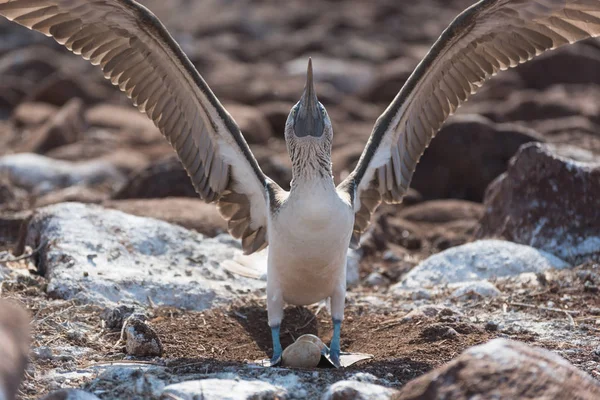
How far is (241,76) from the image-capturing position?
23906mm

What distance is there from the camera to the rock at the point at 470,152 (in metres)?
13.1

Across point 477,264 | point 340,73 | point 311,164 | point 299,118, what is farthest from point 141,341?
point 340,73

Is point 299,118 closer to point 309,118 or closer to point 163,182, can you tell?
point 309,118

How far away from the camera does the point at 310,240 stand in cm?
648

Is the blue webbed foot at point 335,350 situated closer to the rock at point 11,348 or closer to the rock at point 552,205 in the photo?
the rock at point 11,348

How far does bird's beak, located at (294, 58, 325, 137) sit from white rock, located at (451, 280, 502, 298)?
2.33 m

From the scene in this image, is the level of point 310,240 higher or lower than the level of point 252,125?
lower

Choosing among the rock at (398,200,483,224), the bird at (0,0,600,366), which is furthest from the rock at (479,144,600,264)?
the rock at (398,200,483,224)

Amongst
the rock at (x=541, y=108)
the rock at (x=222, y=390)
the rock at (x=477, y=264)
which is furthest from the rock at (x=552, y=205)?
the rock at (x=541, y=108)

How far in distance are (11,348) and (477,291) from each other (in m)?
4.69

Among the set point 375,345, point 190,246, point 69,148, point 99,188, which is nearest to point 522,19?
point 375,345

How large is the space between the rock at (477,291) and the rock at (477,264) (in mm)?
414

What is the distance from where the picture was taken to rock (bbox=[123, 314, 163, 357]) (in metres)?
6.36

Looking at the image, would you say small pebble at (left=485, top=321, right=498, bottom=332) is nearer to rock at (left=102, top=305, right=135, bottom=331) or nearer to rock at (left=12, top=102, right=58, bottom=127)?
rock at (left=102, top=305, right=135, bottom=331)
